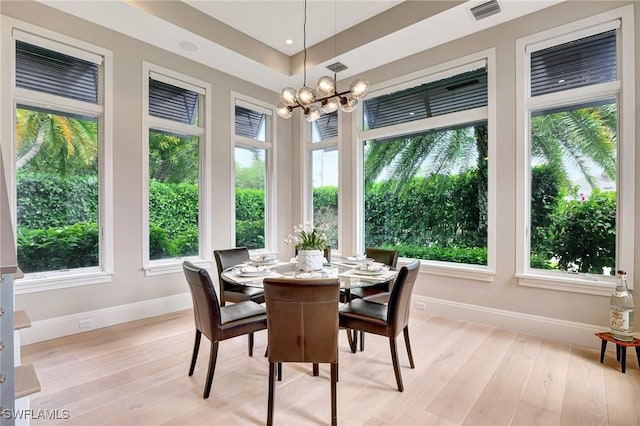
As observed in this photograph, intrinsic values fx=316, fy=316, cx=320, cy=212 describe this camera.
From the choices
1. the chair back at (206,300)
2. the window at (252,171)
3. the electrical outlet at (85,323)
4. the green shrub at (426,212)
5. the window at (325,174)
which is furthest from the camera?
the window at (325,174)

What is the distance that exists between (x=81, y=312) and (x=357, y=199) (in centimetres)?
373

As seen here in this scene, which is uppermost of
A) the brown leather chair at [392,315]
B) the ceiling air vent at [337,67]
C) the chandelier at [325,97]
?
the ceiling air vent at [337,67]

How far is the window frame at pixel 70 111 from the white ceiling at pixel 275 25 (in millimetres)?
347

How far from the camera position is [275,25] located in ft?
13.4

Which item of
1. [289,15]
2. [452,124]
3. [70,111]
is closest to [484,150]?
[452,124]

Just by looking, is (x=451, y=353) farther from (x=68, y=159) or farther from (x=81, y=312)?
(x=68, y=159)

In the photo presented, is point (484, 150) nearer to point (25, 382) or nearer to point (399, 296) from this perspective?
point (399, 296)

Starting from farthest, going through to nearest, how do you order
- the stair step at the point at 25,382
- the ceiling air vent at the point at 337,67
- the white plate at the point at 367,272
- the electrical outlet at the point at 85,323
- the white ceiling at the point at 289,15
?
the ceiling air vent at the point at 337,67
the white ceiling at the point at 289,15
the electrical outlet at the point at 85,323
the white plate at the point at 367,272
the stair step at the point at 25,382

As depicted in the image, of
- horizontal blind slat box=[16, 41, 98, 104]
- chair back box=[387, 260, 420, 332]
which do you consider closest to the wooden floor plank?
chair back box=[387, 260, 420, 332]

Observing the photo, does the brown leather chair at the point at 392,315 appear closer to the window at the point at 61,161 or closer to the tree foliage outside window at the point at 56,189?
the window at the point at 61,161

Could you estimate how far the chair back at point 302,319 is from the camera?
192cm

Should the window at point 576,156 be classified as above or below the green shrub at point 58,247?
above

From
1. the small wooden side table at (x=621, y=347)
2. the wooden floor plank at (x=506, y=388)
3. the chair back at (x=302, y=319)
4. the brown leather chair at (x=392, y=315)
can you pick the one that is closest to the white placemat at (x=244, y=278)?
the chair back at (x=302, y=319)

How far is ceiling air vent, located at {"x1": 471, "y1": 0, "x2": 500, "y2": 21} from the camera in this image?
Result: 3223 millimetres
